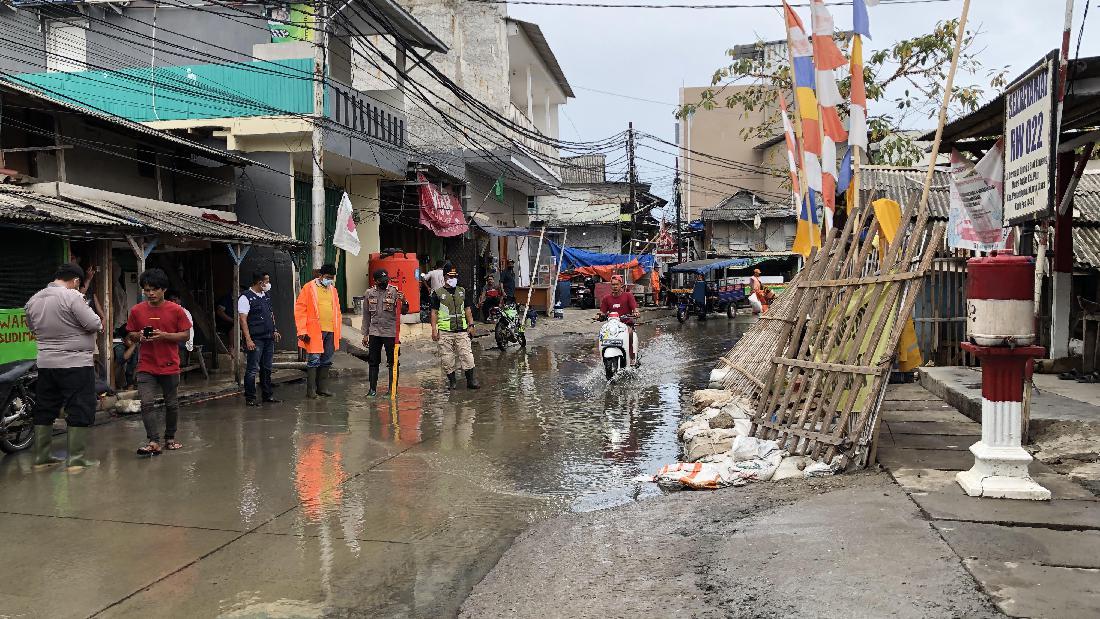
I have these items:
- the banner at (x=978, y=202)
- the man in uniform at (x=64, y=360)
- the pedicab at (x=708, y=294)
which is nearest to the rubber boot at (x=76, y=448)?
the man in uniform at (x=64, y=360)

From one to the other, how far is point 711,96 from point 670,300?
22.3m

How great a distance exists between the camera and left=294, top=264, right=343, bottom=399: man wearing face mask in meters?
11.5

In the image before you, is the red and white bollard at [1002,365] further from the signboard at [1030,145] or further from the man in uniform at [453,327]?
the man in uniform at [453,327]

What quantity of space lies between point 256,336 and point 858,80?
8211 millimetres

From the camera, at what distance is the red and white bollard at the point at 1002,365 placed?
16.0 ft

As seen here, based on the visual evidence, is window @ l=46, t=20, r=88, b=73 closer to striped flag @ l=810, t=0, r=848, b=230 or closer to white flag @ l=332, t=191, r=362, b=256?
white flag @ l=332, t=191, r=362, b=256

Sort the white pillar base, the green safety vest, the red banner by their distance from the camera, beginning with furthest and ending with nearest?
the red banner
the green safety vest
the white pillar base

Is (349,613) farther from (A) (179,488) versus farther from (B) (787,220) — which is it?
(B) (787,220)

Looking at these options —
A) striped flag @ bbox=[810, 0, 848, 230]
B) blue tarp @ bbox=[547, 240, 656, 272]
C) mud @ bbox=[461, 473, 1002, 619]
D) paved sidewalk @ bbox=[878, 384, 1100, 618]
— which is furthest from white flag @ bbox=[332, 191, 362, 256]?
blue tarp @ bbox=[547, 240, 656, 272]

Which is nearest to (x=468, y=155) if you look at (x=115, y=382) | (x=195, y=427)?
(x=115, y=382)

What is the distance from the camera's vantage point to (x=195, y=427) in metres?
9.39

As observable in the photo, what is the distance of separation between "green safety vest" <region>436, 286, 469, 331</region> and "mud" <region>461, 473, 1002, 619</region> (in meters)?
7.20

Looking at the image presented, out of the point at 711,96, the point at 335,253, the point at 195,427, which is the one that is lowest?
the point at 195,427

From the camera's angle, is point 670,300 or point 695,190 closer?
point 670,300
